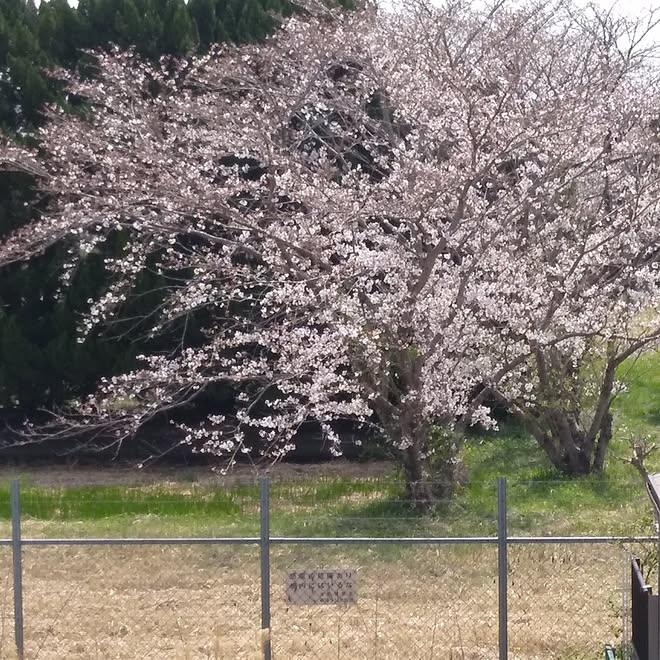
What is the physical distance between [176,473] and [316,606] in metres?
7.15

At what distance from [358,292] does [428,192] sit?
1249 mm

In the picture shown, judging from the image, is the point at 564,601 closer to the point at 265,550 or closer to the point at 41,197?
the point at 265,550

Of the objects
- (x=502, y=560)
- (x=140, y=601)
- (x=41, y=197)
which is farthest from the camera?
(x=41, y=197)

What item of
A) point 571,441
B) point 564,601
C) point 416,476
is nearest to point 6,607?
point 564,601

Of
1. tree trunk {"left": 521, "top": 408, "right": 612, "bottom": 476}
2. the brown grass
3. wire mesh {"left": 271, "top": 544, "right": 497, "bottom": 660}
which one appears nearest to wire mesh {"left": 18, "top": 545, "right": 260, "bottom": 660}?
the brown grass

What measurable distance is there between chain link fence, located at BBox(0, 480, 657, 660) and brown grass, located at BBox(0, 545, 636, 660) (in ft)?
0.05

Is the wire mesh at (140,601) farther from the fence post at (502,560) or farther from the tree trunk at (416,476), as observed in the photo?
the tree trunk at (416,476)

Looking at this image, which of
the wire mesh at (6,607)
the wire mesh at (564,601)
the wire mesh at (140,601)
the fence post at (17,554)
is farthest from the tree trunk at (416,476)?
the fence post at (17,554)

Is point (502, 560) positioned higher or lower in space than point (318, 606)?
higher

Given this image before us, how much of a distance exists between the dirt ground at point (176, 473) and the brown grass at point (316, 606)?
4.09 m

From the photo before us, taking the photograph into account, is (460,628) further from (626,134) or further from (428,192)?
(626,134)

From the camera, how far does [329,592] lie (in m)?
6.79

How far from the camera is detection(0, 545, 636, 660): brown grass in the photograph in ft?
25.8

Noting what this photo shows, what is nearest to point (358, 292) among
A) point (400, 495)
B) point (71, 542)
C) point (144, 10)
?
point (400, 495)
